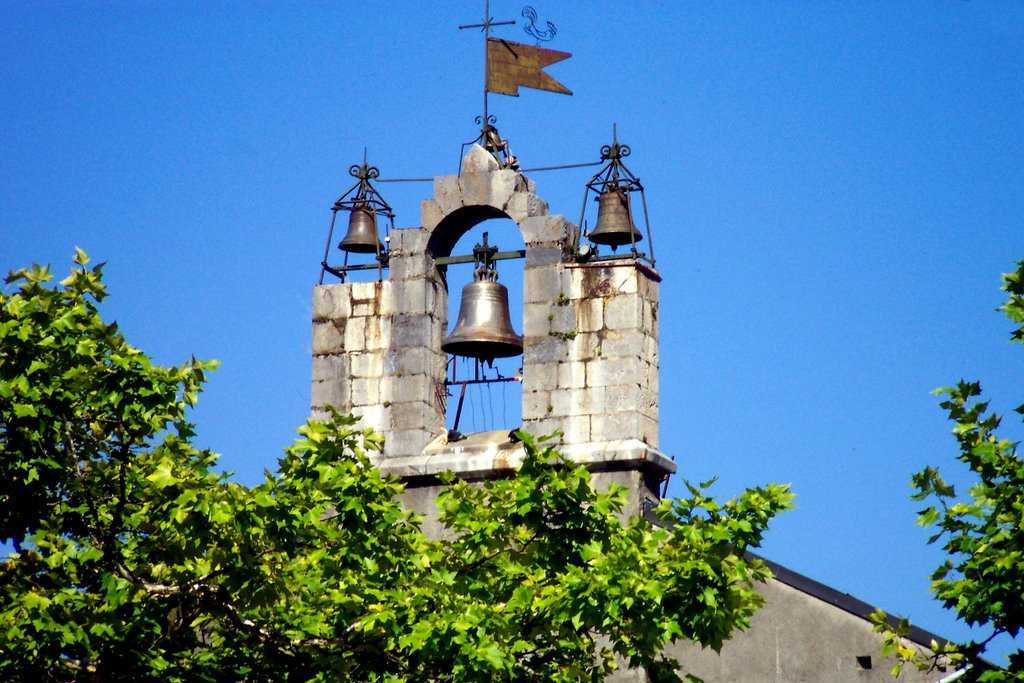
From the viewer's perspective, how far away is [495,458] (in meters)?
23.5

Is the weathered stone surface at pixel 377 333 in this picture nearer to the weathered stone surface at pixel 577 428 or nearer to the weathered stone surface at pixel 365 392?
the weathered stone surface at pixel 365 392

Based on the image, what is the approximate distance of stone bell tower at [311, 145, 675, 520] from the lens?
2333cm

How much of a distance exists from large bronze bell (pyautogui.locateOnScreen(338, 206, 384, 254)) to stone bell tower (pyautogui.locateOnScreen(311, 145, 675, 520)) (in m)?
0.42

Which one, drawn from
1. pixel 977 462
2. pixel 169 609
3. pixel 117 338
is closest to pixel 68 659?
pixel 169 609

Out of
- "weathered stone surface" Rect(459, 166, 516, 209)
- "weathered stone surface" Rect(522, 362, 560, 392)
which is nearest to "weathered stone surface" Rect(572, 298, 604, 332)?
"weathered stone surface" Rect(522, 362, 560, 392)

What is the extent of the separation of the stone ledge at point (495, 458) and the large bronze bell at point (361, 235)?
2428 mm

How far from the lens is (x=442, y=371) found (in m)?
24.6

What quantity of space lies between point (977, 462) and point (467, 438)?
23.8ft

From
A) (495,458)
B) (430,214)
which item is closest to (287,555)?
(495,458)

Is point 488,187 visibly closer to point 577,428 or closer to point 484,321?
point 484,321

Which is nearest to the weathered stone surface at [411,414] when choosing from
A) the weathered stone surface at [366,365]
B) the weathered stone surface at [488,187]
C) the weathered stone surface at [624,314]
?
the weathered stone surface at [366,365]

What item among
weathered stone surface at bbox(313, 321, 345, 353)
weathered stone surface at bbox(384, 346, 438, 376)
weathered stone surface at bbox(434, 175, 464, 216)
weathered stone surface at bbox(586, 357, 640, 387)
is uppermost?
weathered stone surface at bbox(434, 175, 464, 216)

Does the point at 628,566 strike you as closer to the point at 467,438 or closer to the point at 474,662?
the point at 474,662

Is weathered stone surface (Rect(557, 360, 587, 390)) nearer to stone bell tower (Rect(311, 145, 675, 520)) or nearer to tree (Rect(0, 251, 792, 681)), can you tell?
stone bell tower (Rect(311, 145, 675, 520))
